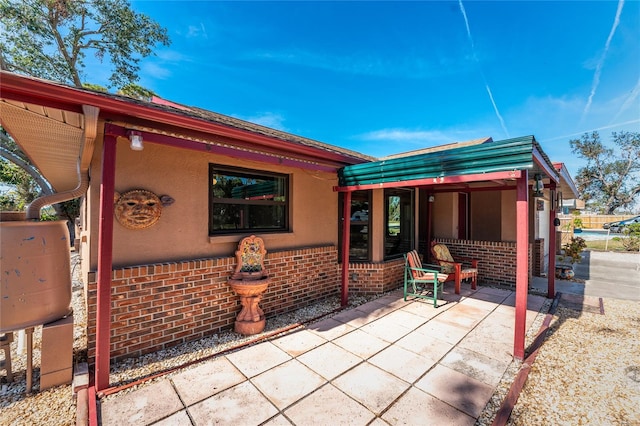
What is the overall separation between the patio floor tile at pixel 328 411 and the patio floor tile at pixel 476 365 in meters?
1.45

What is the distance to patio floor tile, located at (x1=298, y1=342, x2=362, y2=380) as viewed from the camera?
3.16 m

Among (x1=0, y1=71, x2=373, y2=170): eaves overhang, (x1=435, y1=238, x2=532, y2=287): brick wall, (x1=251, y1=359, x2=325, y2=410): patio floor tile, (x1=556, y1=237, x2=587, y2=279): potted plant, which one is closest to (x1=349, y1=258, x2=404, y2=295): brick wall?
(x1=251, y1=359, x2=325, y2=410): patio floor tile

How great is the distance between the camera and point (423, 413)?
2502 millimetres

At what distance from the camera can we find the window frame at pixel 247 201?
4.29 metres

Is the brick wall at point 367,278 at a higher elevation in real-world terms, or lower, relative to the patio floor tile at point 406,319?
higher

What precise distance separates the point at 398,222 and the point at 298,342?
175 inches

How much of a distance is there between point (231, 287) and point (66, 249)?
2.10 m

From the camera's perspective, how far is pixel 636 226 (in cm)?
1488

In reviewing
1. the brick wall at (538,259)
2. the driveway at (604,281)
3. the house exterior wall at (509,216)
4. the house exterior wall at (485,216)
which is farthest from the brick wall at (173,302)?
the brick wall at (538,259)

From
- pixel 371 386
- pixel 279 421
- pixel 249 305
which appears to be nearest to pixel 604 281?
pixel 371 386

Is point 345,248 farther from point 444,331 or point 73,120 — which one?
point 73,120

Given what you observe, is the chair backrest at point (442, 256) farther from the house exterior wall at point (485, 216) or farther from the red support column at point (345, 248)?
the red support column at point (345, 248)

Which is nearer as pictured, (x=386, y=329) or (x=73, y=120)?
(x=73, y=120)

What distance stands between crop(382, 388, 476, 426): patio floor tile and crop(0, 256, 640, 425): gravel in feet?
0.71
